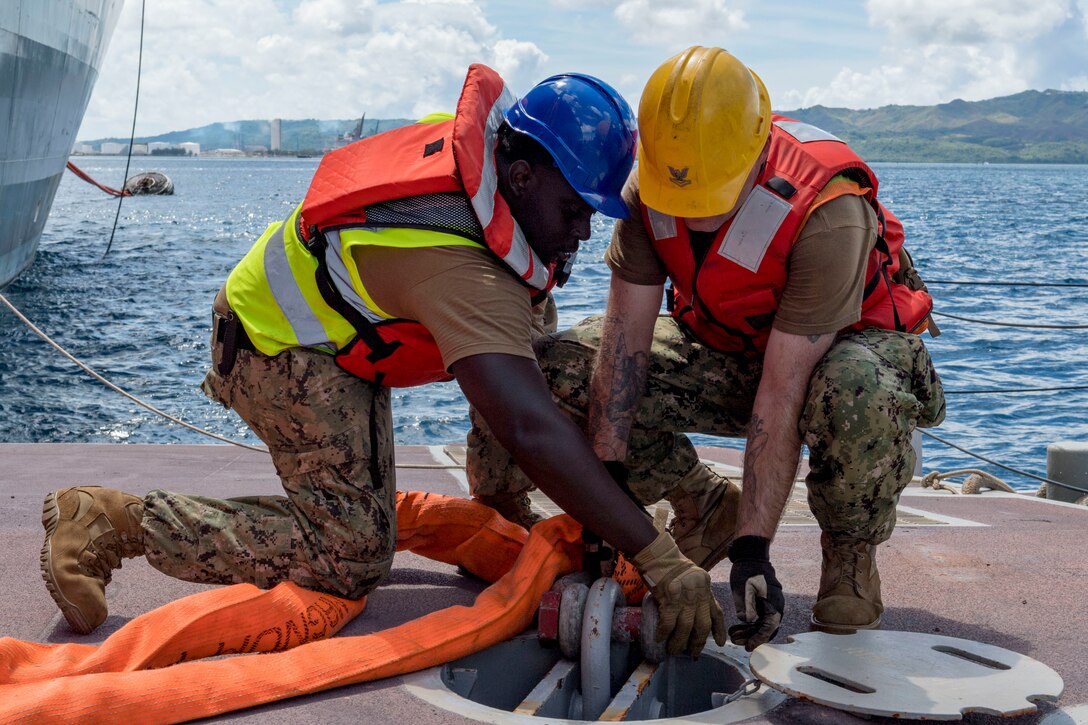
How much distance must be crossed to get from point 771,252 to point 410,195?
3.30 feet

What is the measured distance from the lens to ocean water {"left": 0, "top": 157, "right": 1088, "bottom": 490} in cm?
1199

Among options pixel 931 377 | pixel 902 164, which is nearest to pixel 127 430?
pixel 931 377

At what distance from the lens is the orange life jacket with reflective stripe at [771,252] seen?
300 centimetres

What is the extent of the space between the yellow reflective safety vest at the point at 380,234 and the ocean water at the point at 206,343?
4377mm

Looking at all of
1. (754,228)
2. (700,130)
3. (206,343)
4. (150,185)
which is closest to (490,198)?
(700,130)

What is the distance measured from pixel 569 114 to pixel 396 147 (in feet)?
1.71

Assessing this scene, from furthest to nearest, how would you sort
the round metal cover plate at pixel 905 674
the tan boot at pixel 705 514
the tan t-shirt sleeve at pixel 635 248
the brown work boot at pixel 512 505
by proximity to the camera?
the brown work boot at pixel 512 505
the tan boot at pixel 705 514
the tan t-shirt sleeve at pixel 635 248
the round metal cover plate at pixel 905 674

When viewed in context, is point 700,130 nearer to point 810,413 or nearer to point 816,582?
point 810,413

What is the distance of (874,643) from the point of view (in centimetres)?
281

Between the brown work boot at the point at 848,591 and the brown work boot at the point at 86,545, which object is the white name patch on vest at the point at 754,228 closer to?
the brown work boot at the point at 848,591

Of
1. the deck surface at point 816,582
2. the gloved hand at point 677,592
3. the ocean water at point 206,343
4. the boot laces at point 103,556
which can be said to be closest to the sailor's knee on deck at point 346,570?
the deck surface at point 816,582

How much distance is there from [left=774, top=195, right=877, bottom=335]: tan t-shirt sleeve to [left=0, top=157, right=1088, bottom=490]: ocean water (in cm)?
379

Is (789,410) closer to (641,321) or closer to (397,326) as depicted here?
(641,321)

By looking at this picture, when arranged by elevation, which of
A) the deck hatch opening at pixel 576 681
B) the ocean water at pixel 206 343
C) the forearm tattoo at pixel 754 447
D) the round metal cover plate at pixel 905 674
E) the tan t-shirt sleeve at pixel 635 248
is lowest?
the ocean water at pixel 206 343
